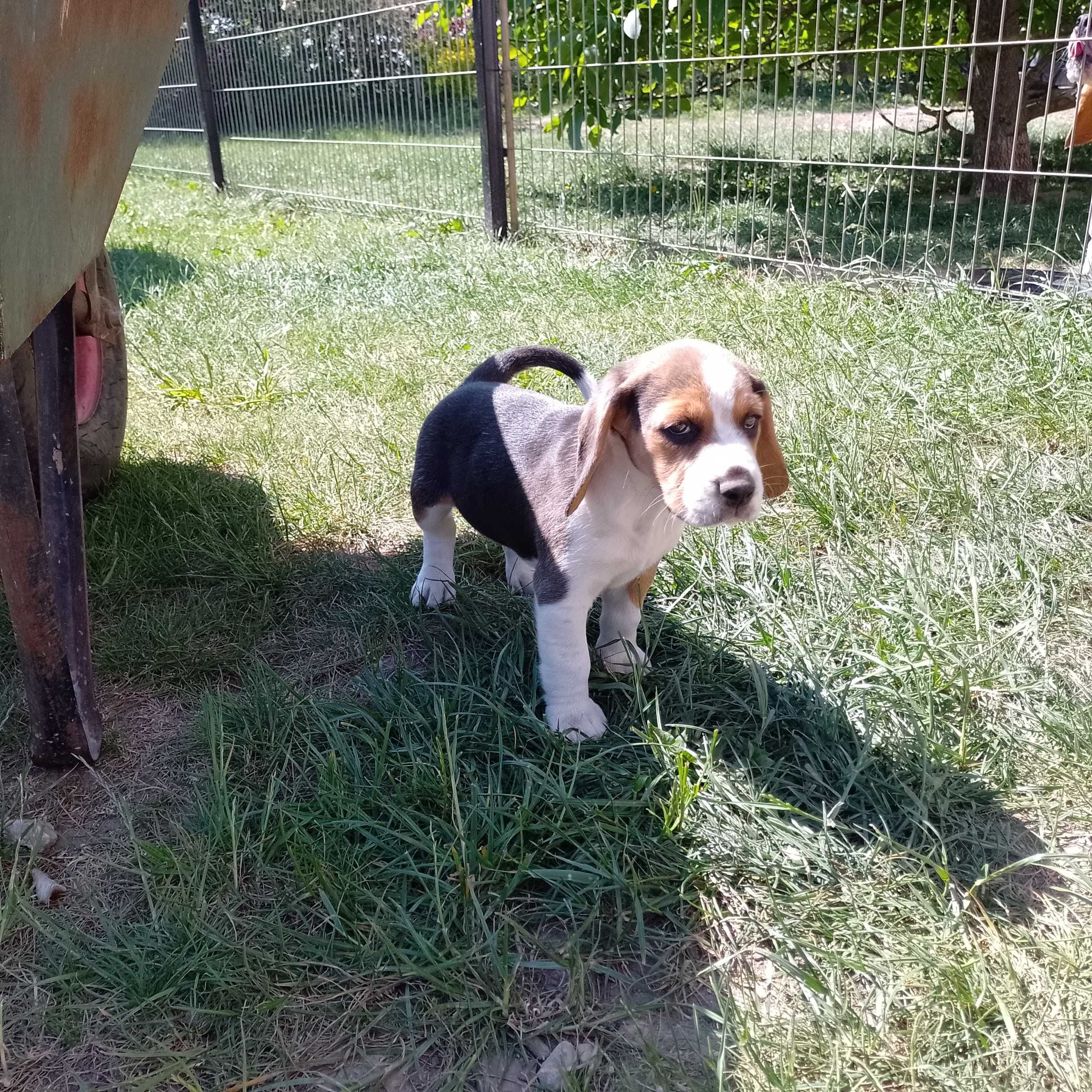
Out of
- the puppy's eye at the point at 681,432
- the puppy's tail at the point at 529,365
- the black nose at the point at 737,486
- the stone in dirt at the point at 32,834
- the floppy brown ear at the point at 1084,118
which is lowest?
the stone in dirt at the point at 32,834

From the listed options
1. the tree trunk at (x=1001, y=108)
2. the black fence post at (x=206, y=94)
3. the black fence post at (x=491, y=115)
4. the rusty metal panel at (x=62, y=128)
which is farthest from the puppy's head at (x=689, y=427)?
the black fence post at (x=206, y=94)

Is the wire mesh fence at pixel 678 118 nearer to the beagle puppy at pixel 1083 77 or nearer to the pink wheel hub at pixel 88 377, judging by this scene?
the beagle puppy at pixel 1083 77

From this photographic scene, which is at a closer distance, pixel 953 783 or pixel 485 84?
pixel 953 783

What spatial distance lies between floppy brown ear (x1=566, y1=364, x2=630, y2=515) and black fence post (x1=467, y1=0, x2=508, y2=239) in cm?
562

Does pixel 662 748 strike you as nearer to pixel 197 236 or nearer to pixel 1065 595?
pixel 1065 595

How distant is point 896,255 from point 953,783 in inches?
219

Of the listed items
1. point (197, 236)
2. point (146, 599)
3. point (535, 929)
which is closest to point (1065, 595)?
point (535, 929)

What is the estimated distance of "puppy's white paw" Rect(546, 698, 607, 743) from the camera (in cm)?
239

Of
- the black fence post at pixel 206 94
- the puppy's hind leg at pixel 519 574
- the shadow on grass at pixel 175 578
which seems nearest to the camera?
the shadow on grass at pixel 175 578

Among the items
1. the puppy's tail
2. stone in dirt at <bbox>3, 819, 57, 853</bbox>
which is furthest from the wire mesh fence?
stone in dirt at <bbox>3, 819, 57, 853</bbox>

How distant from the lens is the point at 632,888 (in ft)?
6.38

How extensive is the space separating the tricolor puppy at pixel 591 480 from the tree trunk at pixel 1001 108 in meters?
6.04

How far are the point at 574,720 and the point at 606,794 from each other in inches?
8.9

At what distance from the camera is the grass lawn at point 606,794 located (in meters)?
1.70
